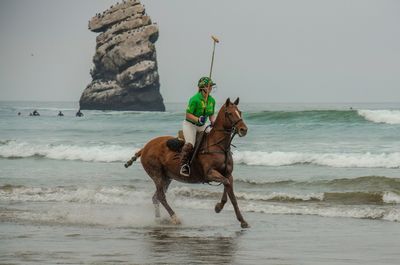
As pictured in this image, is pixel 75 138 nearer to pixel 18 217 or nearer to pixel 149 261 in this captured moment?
pixel 18 217

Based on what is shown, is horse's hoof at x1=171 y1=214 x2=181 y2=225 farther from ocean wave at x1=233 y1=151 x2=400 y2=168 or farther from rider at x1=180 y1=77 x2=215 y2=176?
ocean wave at x1=233 y1=151 x2=400 y2=168

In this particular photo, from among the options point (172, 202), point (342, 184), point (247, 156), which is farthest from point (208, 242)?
point (247, 156)

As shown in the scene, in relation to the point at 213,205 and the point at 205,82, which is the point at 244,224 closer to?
the point at 205,82

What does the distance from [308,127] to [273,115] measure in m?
12.4

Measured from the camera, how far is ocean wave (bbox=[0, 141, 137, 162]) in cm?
4191

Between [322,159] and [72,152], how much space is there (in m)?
14.1

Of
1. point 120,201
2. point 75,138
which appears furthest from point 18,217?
point 75,138

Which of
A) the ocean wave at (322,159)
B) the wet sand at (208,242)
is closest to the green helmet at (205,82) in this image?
the wet sand at (208,242)

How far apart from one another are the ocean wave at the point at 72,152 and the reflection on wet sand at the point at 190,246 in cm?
2490

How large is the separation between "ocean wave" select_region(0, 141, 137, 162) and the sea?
0.10 meters

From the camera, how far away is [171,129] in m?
66.1

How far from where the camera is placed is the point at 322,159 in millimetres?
35875

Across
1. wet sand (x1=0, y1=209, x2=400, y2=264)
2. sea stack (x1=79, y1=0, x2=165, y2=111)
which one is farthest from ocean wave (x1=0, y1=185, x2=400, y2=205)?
sea stack (x1=79, y1=0, x2=165, y2=111)

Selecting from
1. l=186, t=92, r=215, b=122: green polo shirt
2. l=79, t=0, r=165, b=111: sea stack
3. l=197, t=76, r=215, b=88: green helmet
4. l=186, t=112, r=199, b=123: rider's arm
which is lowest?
l=79, t=0, r=165, b=111: sea stack
